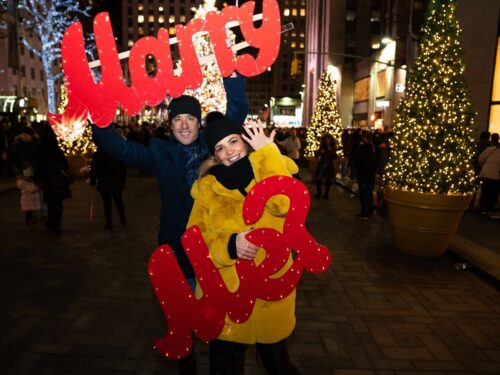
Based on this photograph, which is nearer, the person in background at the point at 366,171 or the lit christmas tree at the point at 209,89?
the person in background at the point at 366,171

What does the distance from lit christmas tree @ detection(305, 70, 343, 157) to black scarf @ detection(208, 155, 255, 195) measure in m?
15.8

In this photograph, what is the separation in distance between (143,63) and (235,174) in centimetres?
136

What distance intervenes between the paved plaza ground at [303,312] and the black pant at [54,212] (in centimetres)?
29

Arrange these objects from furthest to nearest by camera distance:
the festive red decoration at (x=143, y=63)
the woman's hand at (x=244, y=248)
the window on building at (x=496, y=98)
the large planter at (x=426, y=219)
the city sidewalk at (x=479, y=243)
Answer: the window on building at (x=496, y=98) < the large planter at (x=426, y=219) < the city sidewalk at (x=479, y=243) < the festive red decoration at (x=143, y=63) < the woman's hand at (x=244, y=248)

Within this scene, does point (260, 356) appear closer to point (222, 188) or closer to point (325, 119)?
point (222, 188)

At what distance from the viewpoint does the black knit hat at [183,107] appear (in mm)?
3445

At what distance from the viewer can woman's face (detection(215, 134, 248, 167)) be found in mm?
2836

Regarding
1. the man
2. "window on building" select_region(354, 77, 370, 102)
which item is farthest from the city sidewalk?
"window on building" select_region(354, 77, 370, 102)

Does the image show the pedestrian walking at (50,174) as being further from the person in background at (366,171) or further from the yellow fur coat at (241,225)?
the yellow fur coat at (241,225)

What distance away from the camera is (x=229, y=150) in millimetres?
2834

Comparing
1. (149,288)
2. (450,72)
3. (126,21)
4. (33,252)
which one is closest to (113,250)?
(33,252)

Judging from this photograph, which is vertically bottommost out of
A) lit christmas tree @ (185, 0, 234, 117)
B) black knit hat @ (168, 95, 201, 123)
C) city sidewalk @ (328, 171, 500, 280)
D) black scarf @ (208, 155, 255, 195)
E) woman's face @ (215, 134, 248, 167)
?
city sidewalk @ (328, 171, 500, 280)

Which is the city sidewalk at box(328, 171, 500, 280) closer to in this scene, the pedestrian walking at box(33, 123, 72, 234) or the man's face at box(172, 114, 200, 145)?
the man's face at box(172, 114, 200, 145)

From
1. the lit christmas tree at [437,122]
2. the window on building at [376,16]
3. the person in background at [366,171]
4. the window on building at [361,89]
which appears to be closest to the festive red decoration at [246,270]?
the lit christmas tree at [437,122]
